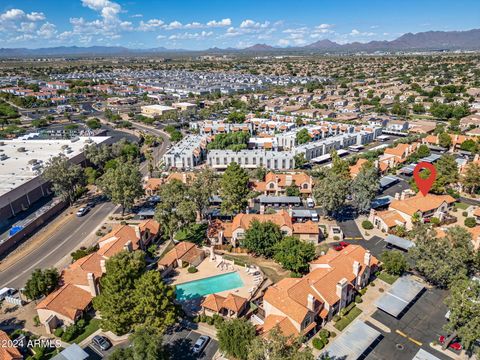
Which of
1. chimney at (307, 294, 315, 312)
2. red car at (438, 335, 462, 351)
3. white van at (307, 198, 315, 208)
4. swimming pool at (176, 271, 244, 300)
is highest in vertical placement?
chimney at (307, 294, 315, 312)

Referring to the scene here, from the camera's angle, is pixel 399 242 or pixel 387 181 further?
pixel 387 181

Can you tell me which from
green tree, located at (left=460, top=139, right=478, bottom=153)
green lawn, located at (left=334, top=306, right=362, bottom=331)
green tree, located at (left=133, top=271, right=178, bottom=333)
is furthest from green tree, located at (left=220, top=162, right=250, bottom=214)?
green tree, located at (left=460, top=139, right=478, bottom=153)

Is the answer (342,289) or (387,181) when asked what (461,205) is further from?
(342,289)

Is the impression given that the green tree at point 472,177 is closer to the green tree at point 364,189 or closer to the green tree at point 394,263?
the green tree at point 364,189

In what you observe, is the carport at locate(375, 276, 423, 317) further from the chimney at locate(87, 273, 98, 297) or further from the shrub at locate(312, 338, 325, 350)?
the chimney at locate(87, 273, 98, 297)

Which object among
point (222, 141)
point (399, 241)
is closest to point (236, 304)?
point (399, 241)

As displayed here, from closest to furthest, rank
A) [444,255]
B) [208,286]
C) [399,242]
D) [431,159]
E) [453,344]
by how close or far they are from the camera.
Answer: [453,344]
[444,255]
[208,286]
[399,242]
[431,159]

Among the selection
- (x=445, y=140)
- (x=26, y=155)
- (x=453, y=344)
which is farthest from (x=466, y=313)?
(x=26, y=155)
